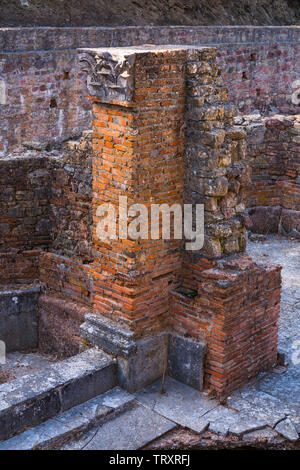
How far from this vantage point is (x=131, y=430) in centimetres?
521

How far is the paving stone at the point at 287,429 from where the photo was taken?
17.1 feet

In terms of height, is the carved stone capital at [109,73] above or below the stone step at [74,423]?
above

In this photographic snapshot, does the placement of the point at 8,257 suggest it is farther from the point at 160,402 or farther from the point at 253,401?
the point at 253,401

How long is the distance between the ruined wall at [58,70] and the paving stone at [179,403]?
3474 mm

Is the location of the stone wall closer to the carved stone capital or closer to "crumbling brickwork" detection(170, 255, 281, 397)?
the carved stone capital

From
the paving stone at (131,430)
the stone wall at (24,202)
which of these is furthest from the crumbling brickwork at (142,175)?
the stone wall at (24,202)

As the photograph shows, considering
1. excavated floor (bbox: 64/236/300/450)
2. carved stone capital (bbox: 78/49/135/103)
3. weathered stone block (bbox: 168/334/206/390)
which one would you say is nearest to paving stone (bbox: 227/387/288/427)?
excavated floor (bbox: 64/236/300/450)

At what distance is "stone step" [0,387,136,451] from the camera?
491 cm

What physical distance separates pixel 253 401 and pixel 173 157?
7.53 feet

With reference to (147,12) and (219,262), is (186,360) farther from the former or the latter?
(147,12)

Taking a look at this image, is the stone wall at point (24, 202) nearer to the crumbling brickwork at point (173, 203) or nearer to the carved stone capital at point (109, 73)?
the crumbling brickwork at point (173, 203)

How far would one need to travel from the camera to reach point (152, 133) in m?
5.37

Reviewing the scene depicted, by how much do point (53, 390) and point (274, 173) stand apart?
622 cm

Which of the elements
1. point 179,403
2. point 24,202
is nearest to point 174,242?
point 179,403
